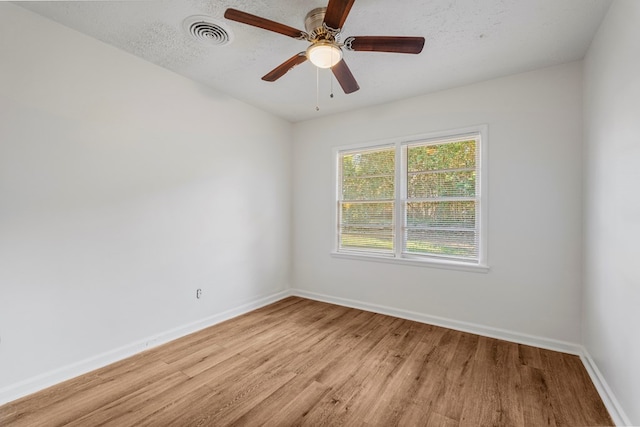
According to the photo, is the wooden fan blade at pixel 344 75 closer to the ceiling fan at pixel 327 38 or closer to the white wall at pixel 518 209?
the ceiling fan at pixel 327 38

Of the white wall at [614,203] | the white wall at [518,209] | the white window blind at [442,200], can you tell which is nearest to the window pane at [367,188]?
the white window blind at [442,200]

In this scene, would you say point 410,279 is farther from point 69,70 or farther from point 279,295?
point 69,70

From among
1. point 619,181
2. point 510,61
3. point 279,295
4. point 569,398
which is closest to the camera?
point 619,181

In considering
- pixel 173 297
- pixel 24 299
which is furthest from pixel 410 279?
pixel 24 299

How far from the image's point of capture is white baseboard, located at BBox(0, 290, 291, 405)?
6.42 ft

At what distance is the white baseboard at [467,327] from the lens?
266 centimetres

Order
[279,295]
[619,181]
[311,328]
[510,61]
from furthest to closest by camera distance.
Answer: [279,295]
[311,328]
[510,61]
[619,181]

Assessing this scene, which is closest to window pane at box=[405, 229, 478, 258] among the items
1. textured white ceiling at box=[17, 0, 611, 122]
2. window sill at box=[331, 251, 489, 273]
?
window sill at box=[331, 251, 489, 273]

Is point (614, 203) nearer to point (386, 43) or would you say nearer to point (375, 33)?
point (386, 43)

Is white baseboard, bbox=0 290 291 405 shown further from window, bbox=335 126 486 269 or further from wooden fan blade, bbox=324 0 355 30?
wooden fan blade, bbox=324 0 355 30

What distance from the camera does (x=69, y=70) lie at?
2213mm

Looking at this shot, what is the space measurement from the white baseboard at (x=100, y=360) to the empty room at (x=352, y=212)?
16 mm

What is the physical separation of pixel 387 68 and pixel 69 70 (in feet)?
8.98

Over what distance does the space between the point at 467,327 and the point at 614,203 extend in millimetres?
1833
